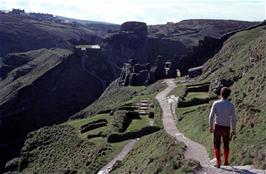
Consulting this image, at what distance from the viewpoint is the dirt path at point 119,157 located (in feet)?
125

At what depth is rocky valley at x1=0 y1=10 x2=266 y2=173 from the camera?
3341 cm

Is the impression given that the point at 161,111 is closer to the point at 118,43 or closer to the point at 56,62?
the point at 56,62

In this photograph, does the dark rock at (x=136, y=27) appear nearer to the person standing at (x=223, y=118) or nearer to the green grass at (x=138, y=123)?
the green grass at (x=138, y=123)

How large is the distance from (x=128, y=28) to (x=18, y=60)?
130ft

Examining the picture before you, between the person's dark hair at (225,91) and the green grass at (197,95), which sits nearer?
the person's dark hair at (225,91)

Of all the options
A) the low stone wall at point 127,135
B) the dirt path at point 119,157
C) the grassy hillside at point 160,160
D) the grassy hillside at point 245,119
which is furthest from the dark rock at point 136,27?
the grassy hillside at point 160,160

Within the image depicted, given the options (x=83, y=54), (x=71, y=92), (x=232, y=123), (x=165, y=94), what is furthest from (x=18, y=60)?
(x=232, y=123)

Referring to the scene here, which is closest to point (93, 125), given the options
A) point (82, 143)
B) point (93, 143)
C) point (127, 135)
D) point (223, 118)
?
point (82, 143)

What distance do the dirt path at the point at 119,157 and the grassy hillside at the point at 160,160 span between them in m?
2.04

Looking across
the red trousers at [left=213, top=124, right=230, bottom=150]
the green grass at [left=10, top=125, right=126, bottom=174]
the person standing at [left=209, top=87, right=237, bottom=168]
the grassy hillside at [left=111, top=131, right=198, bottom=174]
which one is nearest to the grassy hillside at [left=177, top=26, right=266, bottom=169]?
the red trousers at [left=213, top=124, right=230, bottom=150]

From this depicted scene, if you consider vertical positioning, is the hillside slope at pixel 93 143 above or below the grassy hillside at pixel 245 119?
below

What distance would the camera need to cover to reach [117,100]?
298 ft

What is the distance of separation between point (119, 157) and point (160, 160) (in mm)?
16791

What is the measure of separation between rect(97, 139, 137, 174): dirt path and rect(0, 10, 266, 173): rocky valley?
63 cm
